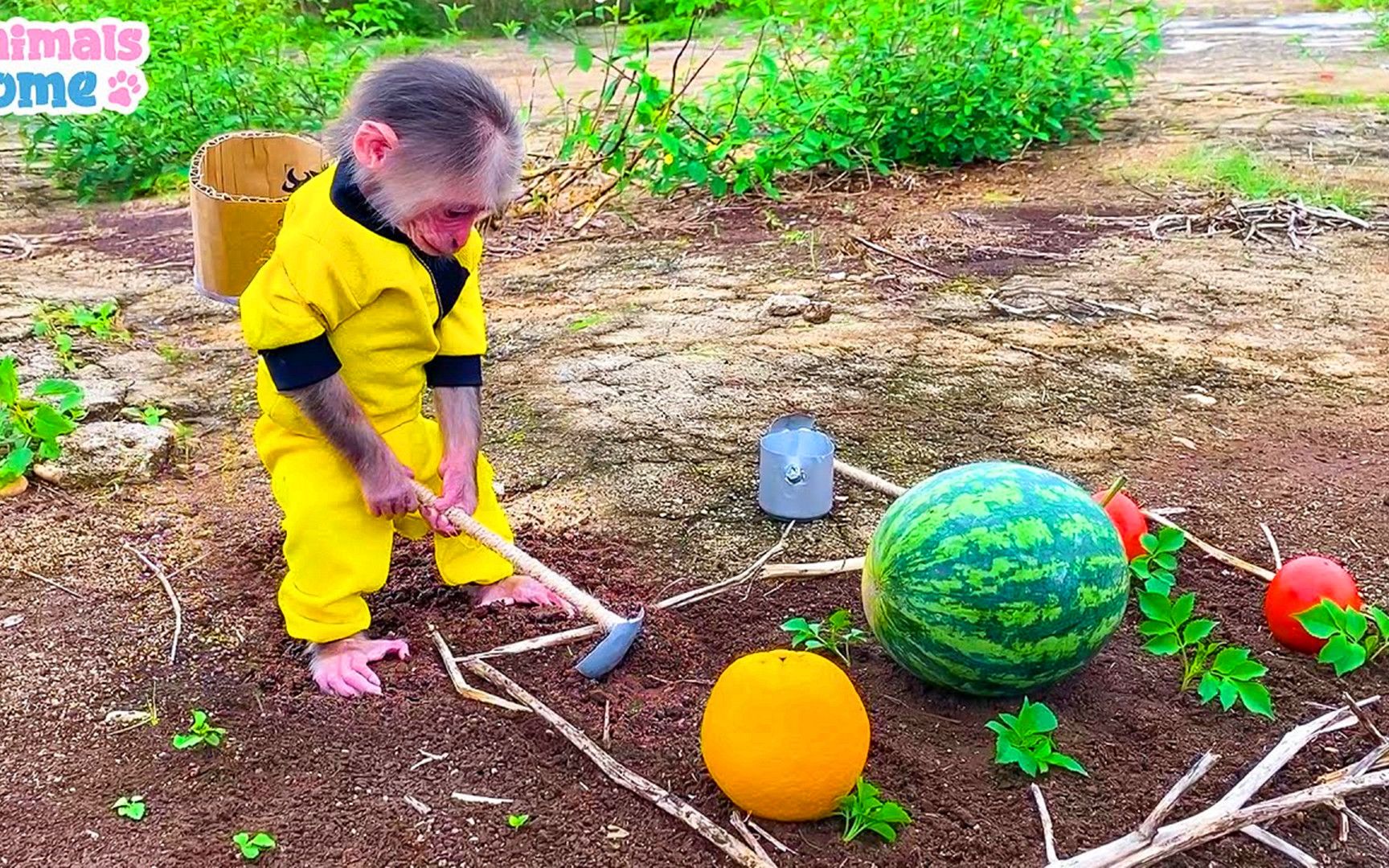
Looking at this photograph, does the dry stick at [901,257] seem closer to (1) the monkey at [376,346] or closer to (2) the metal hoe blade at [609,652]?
(1) the monkey at [376,346]

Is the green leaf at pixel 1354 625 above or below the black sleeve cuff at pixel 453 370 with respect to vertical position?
below

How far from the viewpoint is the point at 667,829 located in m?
2.10

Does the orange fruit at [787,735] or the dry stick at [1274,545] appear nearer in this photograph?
the orange fruit at [787,735]

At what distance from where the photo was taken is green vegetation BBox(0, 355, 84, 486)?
11.2 ft

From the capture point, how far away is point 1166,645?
2.46m

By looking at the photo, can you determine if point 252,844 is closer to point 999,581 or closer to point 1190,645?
point 999,581

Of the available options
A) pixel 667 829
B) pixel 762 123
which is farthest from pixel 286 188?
pixel 667 829

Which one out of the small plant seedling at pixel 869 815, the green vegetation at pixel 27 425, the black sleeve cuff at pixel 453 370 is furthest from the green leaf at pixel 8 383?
the small plant seedling at pixel 869 815

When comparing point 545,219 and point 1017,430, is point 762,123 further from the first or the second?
point 1017,430

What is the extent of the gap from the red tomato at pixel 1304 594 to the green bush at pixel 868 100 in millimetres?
4039

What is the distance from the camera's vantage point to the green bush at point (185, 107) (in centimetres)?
759

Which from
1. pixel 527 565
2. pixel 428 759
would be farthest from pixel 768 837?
pixel 527 565

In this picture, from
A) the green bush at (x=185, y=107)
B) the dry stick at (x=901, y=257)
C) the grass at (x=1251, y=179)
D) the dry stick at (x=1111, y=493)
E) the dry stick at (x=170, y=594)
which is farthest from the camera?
the green bush at (x=185, y=107)

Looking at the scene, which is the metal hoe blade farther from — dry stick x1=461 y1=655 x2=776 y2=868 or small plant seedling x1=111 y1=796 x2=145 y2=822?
small plant seedling x1=111 y1=796 x2=145 y2=822
